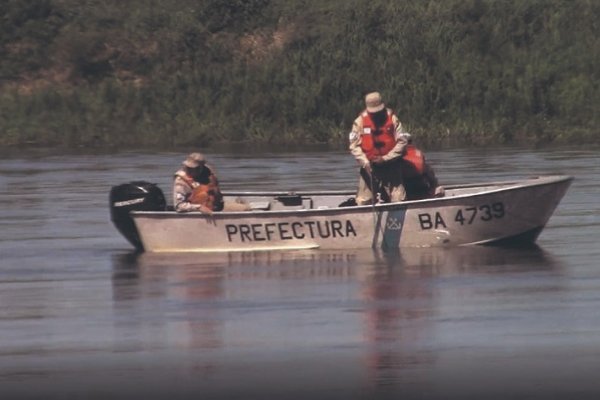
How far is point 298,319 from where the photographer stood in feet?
50.2

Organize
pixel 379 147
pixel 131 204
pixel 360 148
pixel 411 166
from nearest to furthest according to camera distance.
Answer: pixel 379 147, pixel 360 148, pixel 411 166, pixel 131 204

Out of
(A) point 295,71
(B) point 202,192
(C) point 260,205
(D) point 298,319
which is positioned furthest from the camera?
(A) point 295,71

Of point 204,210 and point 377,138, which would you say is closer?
point 377,138

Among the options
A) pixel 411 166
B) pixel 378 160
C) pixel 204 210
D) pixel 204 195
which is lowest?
pixel 204 210

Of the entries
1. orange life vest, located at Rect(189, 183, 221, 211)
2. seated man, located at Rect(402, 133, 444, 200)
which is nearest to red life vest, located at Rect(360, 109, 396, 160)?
seated man, located at Rect(402, 133, 444, 200)

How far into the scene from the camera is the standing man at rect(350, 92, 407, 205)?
20.3m

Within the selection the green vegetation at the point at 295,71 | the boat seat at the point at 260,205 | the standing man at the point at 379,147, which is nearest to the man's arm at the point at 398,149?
the standing man at the point at 379,147

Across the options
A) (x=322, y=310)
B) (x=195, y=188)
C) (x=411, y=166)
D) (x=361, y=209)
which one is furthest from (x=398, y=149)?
(x=322, y=310)

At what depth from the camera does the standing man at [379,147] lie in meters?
20.3

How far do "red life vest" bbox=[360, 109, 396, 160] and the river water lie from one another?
1.16m

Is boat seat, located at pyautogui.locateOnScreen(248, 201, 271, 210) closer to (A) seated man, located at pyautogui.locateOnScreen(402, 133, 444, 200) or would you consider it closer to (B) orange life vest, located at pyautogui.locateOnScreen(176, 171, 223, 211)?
(B) orange life vest, located at pyautogui.locateOnScreen(176, 171, 223, 211)

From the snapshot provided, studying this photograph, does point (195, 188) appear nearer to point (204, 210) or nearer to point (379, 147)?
point (204, 210)

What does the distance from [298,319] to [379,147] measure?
5.40 m

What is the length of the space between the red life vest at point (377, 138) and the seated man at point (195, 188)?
6.27ft
